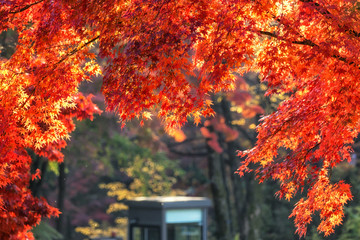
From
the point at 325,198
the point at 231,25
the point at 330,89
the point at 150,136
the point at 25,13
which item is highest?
the point at 150,136

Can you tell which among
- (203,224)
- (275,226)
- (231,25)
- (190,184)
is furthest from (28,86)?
(190,184)

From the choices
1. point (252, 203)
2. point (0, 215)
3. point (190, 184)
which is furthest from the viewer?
point (190, 184)

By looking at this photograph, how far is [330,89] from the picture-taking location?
7238 mm

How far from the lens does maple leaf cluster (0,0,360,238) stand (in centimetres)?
680

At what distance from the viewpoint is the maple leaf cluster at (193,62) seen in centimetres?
680

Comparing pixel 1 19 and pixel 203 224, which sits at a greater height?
pixel 1 19

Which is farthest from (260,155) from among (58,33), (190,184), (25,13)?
(190,184)

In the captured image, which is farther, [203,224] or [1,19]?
[203,224]

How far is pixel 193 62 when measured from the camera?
24.8 ft

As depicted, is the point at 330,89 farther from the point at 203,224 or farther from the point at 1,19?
the point at 203,224

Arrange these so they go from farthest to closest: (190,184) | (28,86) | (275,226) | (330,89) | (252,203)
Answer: (190,184), (275,226), (252,203), (28,86), (330,89)

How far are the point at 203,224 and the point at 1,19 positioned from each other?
417 inches

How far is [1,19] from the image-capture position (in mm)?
7500

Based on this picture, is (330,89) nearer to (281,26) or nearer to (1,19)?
(281,26)
